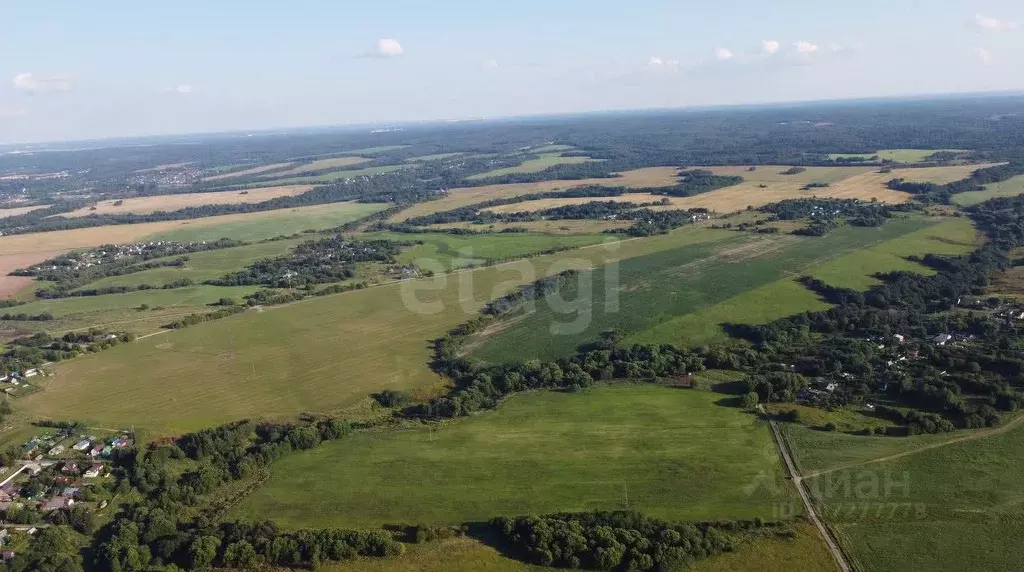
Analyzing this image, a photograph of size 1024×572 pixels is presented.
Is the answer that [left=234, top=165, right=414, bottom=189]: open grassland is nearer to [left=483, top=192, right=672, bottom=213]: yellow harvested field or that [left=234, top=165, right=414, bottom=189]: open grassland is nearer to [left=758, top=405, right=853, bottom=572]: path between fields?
[left=483, top=192, right=672, bottom=213]: yellow harvested field

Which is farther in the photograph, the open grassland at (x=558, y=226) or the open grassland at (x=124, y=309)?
the open grassland at (x=558, y=226)

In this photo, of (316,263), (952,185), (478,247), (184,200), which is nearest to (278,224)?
(316,263)

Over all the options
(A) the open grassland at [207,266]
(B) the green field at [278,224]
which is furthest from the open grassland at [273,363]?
(B) the green field at [278,224]

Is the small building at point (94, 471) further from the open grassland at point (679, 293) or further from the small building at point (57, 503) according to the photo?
the open grassland at point (679, 293)

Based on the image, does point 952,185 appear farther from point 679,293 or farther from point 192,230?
point 192,230

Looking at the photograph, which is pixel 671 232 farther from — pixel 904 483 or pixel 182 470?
pixel 182 470

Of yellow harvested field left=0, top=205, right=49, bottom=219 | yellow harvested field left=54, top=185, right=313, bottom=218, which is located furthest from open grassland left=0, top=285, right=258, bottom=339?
yellow harvested field left=0, top=205, right=49, bottom=219

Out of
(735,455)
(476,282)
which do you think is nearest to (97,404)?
(476,282)
